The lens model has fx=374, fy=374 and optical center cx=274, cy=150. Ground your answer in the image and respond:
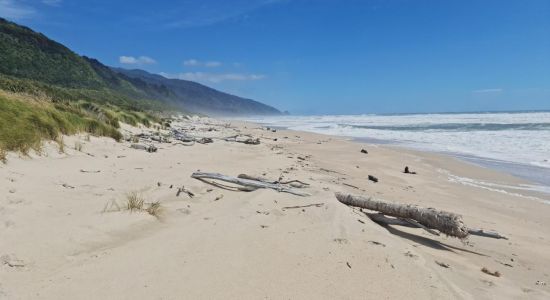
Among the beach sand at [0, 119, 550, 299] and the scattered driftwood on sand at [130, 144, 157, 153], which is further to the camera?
the scattered driftwood on sand at [130, 144, 157, 153]

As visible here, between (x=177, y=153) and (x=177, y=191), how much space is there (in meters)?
4.98

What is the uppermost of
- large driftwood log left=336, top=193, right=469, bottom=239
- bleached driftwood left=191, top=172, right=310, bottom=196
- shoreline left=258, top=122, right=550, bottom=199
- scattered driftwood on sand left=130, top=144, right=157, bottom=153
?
scattered driftwood on sand left=130, top=144, right=157, bottom=153

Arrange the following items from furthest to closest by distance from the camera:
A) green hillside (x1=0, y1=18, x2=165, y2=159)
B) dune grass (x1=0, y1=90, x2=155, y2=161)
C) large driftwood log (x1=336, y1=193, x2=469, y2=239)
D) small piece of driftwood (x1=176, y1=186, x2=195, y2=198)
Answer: green hillside (x1=0, y1=18, x2=165, y2=159) < dune grass (x1=0, y1=90, x2=155, y2=161) < small piece of driftwood (x1=176, y1=186, x2=195, y2=198) < large driftwood log (x1=336, y1=193, x2=469, y2=239)

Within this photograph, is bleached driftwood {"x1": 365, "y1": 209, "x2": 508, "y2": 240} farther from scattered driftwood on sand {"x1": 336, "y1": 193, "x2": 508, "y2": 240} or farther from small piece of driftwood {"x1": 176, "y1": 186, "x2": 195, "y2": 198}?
small piece of driftwood {"x1": 176, "y1": 186, "x2": 195, "y2": 198}

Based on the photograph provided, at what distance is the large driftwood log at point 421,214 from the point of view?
15.9 feet

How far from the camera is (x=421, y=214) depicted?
202 inches

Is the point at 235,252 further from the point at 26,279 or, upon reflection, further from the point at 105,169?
the point at 105,169

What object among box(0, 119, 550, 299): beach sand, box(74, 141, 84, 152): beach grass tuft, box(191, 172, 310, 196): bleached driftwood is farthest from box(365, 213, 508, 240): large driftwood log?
box(74, 141, 84, 152): beach grass tuft

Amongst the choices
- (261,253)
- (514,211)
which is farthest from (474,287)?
(514,211)

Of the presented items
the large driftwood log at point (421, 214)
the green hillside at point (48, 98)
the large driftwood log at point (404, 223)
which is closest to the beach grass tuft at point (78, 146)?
the green hillside at point (48, 98)

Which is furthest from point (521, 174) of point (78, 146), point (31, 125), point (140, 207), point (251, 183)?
point (31, 125)

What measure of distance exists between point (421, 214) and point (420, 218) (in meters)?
0.06

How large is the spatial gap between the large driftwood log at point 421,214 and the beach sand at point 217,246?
0.21 metres

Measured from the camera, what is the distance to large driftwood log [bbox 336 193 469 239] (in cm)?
484
